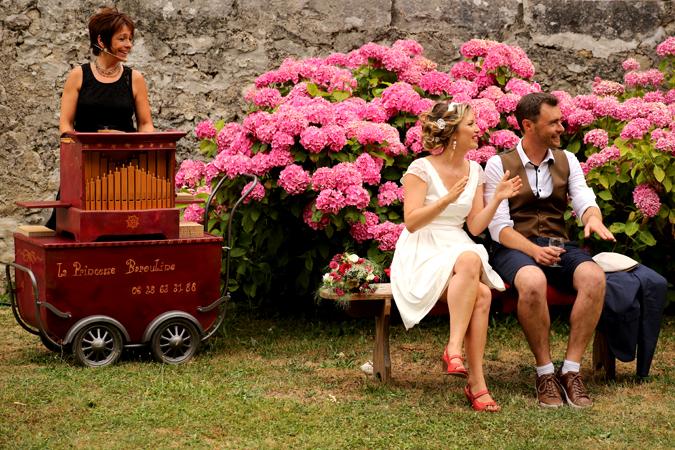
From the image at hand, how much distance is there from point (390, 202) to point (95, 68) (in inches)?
70.7

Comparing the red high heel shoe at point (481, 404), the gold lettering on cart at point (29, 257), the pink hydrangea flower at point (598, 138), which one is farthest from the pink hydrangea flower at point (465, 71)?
the gold lettering on cart at point (29, 257)

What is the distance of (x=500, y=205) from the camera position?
17.9ft

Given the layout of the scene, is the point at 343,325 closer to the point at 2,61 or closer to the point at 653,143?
the point at 653,143

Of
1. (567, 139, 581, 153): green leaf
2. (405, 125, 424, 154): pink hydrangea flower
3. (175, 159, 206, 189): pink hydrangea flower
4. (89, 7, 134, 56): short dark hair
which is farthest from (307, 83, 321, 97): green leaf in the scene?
(567, 139, 581, 153): green leaf

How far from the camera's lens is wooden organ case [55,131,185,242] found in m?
5.49

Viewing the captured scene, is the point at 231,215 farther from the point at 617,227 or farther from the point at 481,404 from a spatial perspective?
the point at 617,227

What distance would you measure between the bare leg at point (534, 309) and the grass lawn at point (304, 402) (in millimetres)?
256

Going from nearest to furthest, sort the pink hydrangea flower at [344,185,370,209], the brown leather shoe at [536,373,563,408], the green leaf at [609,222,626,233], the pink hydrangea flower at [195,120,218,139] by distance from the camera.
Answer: the brown leather shoe at [536,373,563,408] → the pink hydrangea flower at [344,185,370,209] → the green leaf at [609,222,626,233] → the pink hydrangea flower at [195,120,218,139]

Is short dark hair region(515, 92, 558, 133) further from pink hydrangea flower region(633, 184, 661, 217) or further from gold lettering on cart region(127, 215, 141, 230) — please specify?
gold lettering on cart region(127, 215, 141, 230)

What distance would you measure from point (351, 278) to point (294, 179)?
1023mm

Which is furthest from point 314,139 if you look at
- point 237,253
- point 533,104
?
point 533,104

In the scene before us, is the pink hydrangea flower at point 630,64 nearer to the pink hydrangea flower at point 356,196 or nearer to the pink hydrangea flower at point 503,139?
the pink hydrangea flower at point 503,139

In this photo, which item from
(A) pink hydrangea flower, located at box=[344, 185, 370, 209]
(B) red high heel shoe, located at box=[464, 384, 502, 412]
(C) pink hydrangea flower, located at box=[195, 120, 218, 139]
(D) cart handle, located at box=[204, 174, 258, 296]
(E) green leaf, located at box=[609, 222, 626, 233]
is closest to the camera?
(B) red high heel shoe, located at box=[464, 384, 502, 412]

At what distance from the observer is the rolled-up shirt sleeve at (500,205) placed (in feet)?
17.9
